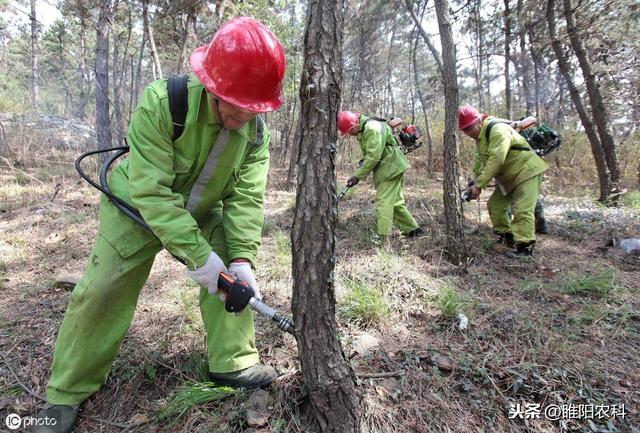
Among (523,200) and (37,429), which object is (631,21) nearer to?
(523,200)

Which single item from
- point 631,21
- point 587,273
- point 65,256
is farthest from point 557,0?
point 65,256

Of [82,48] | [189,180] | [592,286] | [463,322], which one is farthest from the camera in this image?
[82,48]

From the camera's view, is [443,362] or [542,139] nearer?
[443,362]

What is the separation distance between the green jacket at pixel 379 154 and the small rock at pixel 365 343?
3066 mm

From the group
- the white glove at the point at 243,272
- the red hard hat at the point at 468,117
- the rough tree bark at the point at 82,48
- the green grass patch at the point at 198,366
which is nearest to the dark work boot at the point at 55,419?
the green grass patch at the point at 198,366

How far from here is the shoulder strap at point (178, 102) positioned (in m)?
1.79

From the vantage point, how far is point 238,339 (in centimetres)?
→ 208

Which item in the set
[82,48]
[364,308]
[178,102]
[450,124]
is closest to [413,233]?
[450,124]

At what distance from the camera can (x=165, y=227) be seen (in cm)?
173

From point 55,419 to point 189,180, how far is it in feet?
4.83

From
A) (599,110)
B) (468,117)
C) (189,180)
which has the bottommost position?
(189,180)

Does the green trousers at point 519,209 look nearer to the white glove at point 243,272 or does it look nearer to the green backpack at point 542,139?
the green backpack at point 542,139

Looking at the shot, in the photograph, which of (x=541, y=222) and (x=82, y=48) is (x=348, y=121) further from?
(x=82, y=48)

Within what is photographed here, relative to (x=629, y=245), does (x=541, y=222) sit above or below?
above
